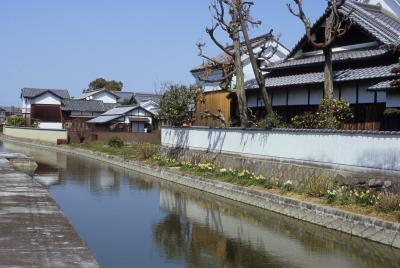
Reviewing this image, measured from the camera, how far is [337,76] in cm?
2247

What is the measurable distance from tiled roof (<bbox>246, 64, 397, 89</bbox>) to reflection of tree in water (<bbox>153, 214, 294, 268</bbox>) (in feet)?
31.8

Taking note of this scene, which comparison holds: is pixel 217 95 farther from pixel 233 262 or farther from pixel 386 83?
pixel 233 262

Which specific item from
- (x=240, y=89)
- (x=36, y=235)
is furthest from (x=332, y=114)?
(x=36, y=235)

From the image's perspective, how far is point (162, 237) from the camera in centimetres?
1468

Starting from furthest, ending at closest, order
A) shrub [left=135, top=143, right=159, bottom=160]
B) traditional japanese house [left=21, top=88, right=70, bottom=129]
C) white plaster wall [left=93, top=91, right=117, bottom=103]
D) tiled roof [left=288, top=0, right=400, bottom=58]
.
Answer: white plaster wall [left=93, top=91, right=117, bottom=103] < traditional japanese house [left=21, top=88, right=70, bottom=129] < shrub [left=135, top=143, right=159, bottom=160] < tiled roof [left=288, top=0, right=400, bottom=58]

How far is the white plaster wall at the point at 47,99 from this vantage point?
3162 inches

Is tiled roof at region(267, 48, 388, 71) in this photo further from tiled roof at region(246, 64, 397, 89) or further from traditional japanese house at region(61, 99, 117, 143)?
traditional japanese house at region(61, 99, 117, 143)

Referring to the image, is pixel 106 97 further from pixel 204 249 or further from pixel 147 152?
pixel 204 249

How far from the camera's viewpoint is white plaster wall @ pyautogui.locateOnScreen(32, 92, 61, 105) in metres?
80.3

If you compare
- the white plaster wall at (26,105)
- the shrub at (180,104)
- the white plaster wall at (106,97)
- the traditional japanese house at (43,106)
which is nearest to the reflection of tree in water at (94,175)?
the shrub at (180,104)

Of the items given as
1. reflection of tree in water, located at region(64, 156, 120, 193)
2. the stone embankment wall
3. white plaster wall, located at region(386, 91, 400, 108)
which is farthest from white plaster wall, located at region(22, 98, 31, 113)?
white plaster wall, located at region(386, 91, 400, 108)

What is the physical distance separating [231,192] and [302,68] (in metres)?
8.77

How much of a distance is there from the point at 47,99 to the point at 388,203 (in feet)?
243

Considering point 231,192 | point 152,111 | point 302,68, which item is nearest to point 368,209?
point 231,192
